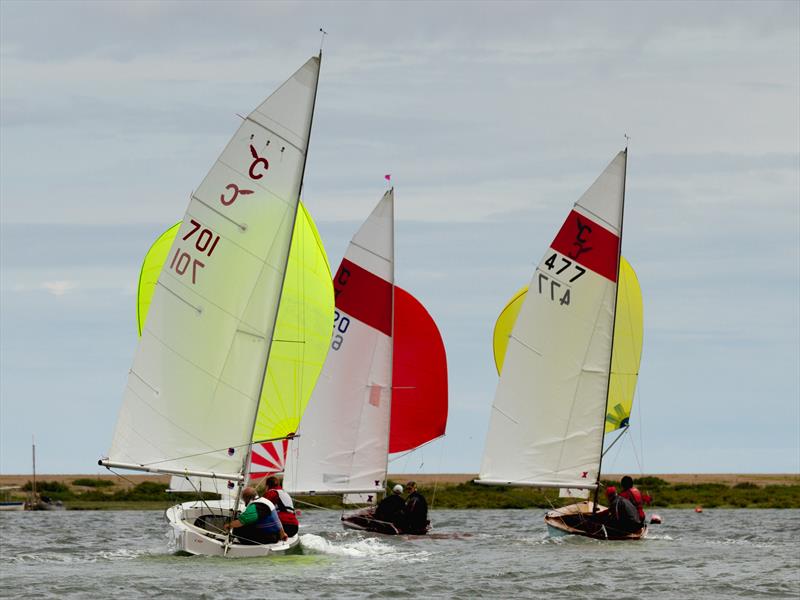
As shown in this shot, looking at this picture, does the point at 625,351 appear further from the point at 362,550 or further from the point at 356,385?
the point at 362,550

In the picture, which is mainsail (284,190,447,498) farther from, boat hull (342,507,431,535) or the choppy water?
boat hull (342,507,431,535)

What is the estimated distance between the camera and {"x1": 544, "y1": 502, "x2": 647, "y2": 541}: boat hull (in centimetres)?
4022

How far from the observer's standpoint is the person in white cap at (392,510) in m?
43.3

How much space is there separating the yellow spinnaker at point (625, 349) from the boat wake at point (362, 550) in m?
8.26

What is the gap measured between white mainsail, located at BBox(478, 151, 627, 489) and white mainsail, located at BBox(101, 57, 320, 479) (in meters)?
10.9

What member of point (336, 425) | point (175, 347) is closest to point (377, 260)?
point (336, 425)

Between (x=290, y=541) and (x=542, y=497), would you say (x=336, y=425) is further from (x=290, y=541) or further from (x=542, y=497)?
(x=542, y=497)

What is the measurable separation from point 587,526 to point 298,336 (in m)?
9.24

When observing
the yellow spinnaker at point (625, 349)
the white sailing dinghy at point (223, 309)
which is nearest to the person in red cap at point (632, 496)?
the yellow spinnaker at point (625, 349)

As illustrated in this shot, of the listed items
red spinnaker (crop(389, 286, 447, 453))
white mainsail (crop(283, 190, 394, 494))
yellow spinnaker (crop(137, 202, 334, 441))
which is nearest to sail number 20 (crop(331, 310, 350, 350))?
white mainsail (crop(283, 190, 394, 494))

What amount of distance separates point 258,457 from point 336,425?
703cm

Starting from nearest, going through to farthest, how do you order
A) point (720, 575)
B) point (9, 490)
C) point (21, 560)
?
point (720, 575) → point (21, 560) → point (9, 490)

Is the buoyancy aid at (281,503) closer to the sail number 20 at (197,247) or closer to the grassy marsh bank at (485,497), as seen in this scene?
the sail number 20 at (197,247)

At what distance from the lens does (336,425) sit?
156 feet
